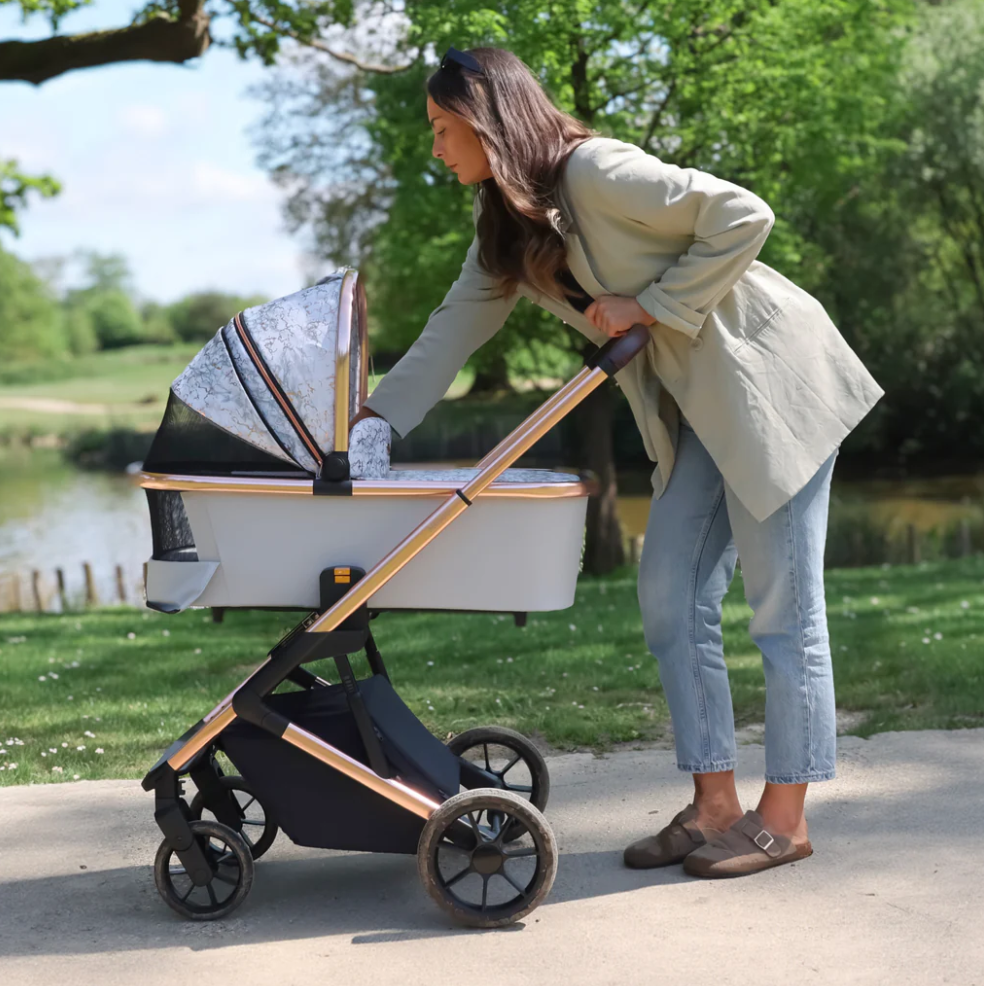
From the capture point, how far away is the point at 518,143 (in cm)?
288

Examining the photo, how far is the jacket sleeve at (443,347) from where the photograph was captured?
3.18m

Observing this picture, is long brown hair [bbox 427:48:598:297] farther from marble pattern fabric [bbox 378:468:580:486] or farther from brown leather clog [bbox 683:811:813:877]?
brown leather clog [bbox 683:811:813:877]

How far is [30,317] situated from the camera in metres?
78.4

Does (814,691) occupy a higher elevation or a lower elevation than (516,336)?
lower

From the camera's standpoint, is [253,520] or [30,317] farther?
[30,317]

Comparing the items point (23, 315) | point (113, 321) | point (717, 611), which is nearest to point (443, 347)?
point (717, 611)

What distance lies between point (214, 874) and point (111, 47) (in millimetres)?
7220

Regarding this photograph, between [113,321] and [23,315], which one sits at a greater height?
[113,321]

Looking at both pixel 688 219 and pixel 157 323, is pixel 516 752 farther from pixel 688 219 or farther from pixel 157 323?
pixel 157 323

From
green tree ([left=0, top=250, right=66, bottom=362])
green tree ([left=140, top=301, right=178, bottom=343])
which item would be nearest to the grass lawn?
green tree ([left=0, top=250, right=66, bottom=362])

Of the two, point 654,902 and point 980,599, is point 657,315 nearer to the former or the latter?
point 654,902

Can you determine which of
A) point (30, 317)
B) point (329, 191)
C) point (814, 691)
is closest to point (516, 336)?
point (329, 191)

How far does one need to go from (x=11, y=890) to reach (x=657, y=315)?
7.00 ft

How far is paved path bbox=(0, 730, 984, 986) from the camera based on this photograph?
261 centimetres
